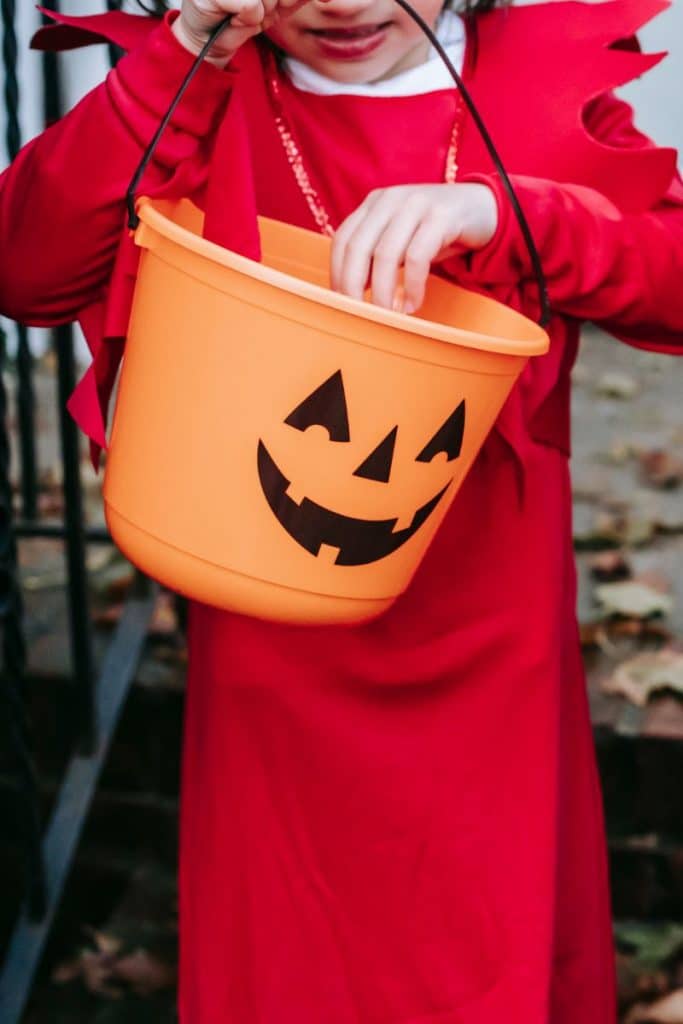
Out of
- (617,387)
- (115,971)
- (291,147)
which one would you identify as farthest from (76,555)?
(617,387)

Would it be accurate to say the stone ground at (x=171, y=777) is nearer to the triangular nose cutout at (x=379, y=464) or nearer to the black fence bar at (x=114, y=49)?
the black fence bar at (x=114, y=49)

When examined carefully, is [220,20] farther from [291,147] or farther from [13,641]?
→ [13,641]

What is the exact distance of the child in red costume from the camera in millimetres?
1179

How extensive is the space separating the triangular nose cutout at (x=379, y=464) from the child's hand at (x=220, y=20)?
1.15ft

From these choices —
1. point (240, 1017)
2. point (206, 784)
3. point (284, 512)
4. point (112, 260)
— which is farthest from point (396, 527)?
point (240, 1017)

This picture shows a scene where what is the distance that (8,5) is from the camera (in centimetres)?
154

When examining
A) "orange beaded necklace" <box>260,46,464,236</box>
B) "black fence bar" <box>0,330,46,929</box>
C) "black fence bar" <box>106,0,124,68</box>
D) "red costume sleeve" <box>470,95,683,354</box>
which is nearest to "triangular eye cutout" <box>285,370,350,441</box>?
"red costume sleeve" <box>470,95,683,354</box>

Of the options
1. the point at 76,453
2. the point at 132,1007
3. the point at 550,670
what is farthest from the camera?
the point at 132,1007

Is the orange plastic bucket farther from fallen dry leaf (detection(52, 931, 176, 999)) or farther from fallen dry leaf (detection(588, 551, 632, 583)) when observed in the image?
fallen dry leaf (detection(588, 551, 632, 583))

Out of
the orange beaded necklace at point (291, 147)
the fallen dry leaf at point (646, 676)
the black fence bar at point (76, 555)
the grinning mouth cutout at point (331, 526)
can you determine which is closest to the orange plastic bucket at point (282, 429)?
the grinning mouth cutout at point (331, 526)

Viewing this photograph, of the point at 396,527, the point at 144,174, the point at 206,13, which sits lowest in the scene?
the point at 396,527

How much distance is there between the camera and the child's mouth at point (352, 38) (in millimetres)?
1253

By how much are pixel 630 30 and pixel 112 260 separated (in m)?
0.54

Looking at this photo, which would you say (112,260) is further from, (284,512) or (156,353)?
(284,512)
